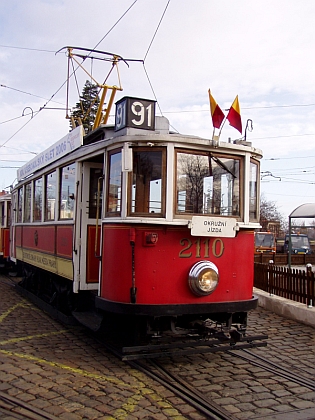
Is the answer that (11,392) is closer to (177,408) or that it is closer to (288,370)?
(177,408)

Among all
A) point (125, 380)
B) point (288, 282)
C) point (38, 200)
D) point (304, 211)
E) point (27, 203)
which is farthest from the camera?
point (304, 211)

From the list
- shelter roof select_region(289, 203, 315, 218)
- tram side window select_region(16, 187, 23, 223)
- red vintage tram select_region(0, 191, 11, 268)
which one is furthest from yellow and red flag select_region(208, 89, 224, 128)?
shelter roof select_region(289, 203, 315, 218)

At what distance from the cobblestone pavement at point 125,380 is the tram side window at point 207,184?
6.33 ft

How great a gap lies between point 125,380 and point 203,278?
1.44 meters

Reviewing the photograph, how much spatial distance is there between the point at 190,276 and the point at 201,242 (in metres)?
0.44

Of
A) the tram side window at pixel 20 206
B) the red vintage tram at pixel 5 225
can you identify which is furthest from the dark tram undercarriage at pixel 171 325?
the red vintage tram at pixel 5 225

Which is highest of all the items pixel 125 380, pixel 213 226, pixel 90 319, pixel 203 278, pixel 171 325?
pixel 213 226

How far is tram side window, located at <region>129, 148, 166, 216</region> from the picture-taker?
5.76 metres

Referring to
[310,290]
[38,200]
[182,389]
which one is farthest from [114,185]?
[310,290]

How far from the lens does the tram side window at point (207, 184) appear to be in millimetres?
5852

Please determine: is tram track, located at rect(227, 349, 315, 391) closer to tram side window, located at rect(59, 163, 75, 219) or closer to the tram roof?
the tram roof

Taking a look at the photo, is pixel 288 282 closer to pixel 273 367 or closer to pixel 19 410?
pixel 273 367

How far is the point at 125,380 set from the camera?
5.43 m

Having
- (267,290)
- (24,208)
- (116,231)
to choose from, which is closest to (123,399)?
(116,231)
